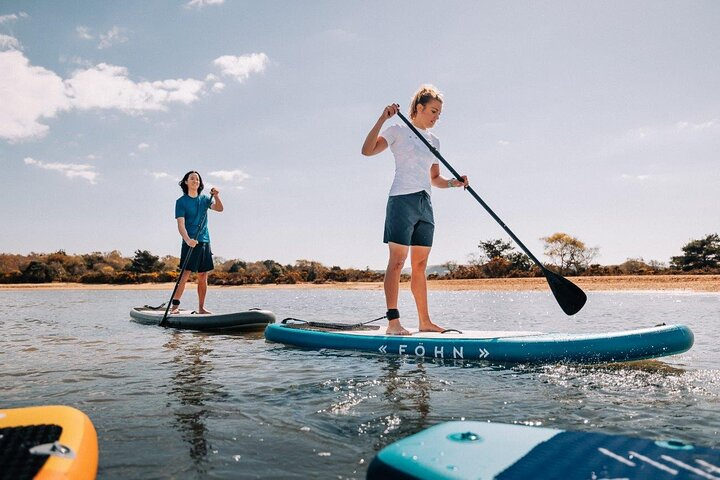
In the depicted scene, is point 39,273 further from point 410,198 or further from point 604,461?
point 604,461

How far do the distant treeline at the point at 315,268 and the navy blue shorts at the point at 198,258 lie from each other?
22683mm

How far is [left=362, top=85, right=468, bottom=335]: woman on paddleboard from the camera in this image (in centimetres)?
534

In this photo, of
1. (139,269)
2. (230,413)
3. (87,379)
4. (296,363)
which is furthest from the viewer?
(139,269)

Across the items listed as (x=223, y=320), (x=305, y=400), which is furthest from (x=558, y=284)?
(x=223, y=320)

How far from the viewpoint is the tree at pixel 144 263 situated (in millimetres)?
36500

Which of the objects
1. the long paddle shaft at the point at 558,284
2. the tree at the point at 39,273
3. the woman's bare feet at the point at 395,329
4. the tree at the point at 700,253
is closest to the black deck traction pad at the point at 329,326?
the woman's bare feet at the point at 395,329

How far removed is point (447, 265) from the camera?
34031mm

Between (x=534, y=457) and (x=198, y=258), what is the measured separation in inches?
285

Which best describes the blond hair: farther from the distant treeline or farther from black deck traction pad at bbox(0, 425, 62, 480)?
the distant treeline

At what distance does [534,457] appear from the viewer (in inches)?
64.6

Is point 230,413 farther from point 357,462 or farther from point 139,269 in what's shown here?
point 139,269

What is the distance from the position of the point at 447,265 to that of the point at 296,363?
3007 centimetres

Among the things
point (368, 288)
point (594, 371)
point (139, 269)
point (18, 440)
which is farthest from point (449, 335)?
point (139, 269)

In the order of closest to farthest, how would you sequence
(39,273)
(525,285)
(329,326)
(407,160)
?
(407,160), (329,326), (525,285), (39,273)
